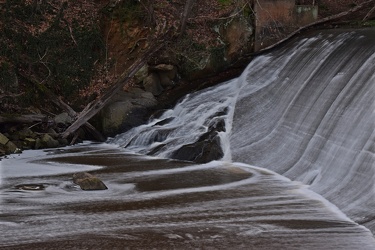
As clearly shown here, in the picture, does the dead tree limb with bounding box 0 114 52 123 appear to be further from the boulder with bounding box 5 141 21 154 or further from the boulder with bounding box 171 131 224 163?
the boulder with bounding box 171 131 224 163

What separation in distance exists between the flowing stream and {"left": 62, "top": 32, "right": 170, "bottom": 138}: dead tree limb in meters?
0.63

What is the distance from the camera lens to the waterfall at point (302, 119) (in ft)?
35.6

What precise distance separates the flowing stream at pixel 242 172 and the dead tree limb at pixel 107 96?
2.07 feet

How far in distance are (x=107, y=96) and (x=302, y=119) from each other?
5.60 metres

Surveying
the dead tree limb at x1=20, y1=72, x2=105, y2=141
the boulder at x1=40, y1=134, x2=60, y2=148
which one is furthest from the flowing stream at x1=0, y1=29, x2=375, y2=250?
the dead tree limb at x1=20, y1=72, x2=105, y2=141

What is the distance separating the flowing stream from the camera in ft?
28.8

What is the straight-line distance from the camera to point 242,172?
12773mm

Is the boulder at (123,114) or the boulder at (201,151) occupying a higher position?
the boulder at (123,114)

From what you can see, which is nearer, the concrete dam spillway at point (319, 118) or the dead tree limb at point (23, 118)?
the concrete dam spillway at point (319, 118)

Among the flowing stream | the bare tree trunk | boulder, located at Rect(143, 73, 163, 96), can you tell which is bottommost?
the flowing stream

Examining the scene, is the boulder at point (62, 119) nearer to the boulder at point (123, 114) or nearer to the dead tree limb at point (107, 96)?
the dead tree limb at point (107, 96)

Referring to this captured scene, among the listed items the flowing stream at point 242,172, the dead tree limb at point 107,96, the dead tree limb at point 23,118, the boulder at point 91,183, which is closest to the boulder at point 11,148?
the flowing stream at point 242,172

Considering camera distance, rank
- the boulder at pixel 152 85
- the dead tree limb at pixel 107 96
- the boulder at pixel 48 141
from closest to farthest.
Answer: the boulder at pixel 48 141
the dead tree limb at pixel 107 96
the boulder at pixel 152 85

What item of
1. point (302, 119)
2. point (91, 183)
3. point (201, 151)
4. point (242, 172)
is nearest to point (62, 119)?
point (201, 151)
